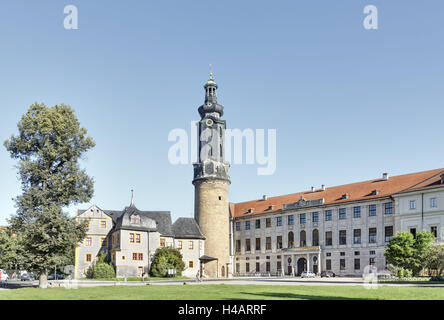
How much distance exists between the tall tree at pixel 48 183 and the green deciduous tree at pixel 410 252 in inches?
1258

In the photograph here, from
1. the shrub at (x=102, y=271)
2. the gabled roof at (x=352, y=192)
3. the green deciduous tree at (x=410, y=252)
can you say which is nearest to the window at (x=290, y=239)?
the gabled roof at (x=352, y=192)

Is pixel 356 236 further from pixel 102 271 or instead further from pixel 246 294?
pixel 246 294

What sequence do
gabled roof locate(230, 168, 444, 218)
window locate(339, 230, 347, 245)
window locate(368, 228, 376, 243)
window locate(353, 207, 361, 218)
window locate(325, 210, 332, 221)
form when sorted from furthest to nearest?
window locate(325, 210, 332, 221)
window locate(339, 230, 347, 245)
window locate(353, 207, 361, 218)
window locate(368, 228, 376, 243)
gabled roof locate(230, 168, 444, 218)

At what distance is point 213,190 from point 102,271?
72.6 ft

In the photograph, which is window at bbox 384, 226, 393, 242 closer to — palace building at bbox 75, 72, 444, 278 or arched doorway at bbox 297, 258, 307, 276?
palace building at bbox 75, 72, 444, 278

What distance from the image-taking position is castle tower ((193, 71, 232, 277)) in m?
76.1

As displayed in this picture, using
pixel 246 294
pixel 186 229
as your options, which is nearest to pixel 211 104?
pixel 186 229

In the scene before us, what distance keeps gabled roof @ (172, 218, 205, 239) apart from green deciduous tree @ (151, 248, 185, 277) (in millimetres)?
5897

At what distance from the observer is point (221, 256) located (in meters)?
76.1

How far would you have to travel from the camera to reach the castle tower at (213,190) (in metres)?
76.1

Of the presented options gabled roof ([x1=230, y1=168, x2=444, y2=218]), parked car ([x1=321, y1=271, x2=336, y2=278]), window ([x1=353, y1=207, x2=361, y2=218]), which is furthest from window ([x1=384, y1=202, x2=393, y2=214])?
parked car ([x1=321, y1=271, x2=336, y2=278])
